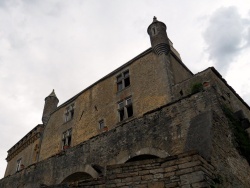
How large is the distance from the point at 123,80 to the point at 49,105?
9082 mm

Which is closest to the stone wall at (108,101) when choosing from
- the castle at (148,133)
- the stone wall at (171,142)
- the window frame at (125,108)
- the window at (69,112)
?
the castle at (148,133)

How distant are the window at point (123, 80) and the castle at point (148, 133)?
0.07 metres

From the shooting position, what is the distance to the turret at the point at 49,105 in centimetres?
2492

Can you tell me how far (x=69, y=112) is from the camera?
2308cm

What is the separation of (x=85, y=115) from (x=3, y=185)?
7047 mm

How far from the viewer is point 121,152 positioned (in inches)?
484

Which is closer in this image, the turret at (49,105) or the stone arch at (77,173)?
the stone arch at (77,173)

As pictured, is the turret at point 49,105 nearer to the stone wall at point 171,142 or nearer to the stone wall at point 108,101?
the stone wall at point 108,101

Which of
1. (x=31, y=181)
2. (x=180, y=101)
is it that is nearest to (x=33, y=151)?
(x=31, y=181)

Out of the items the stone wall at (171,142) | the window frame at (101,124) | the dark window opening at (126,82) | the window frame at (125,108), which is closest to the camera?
the stone wall at (171,142)

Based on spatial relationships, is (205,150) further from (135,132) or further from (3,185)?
(3,185)

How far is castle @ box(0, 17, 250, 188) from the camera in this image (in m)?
8.24

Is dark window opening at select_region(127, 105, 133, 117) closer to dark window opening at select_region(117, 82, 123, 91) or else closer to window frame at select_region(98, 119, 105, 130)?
dark window opening at select_region(117, 82, 123, 91)

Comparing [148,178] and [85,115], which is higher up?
[85,115]
